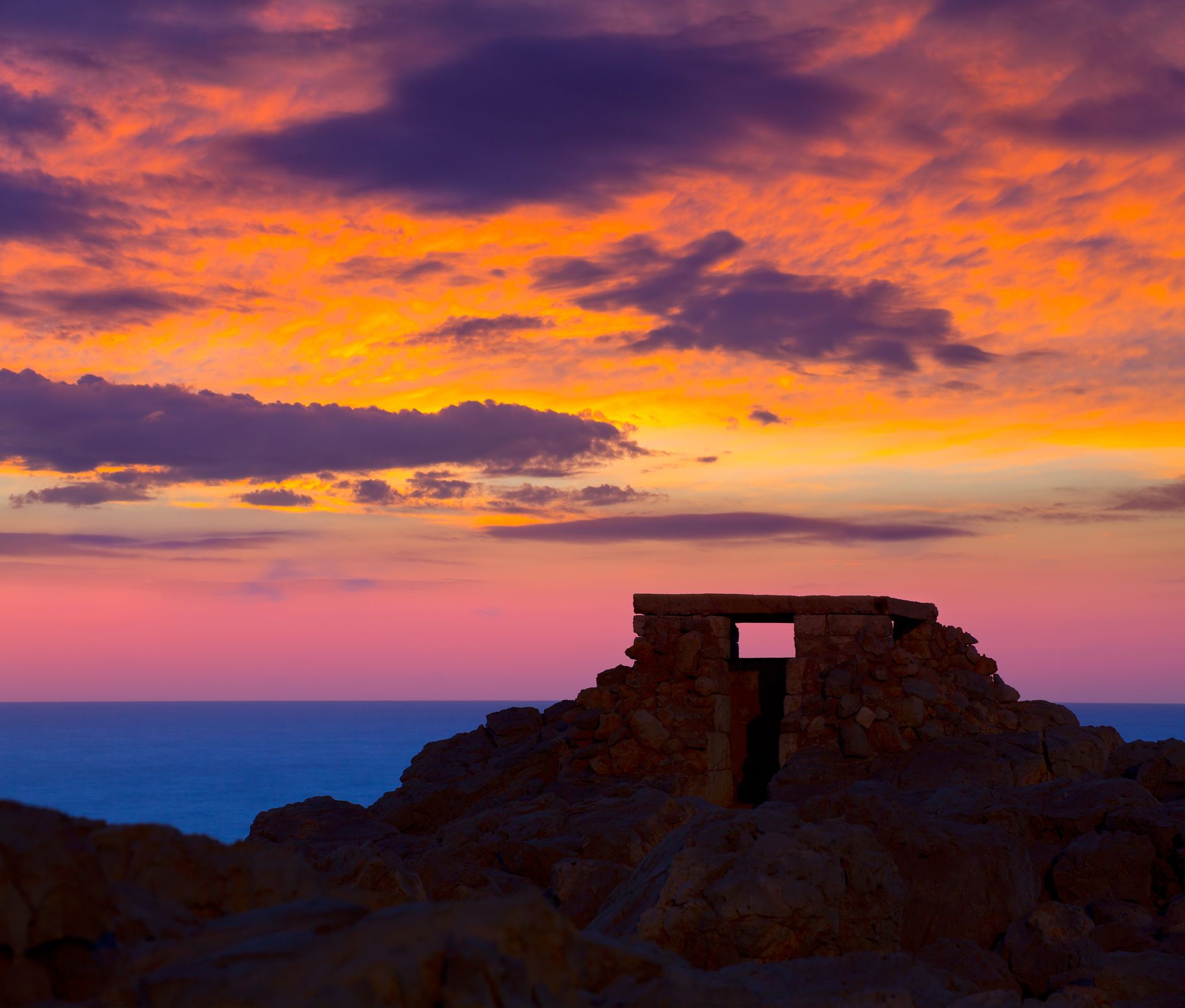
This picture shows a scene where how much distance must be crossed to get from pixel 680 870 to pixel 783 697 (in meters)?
10.3

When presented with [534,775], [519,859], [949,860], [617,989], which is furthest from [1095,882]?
[534,775]

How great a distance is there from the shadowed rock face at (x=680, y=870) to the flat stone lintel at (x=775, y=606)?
0.06 m

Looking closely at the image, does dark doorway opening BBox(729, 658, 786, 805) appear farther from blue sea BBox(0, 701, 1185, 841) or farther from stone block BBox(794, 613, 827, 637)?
blue sea BBox(0, 701, 1185, 841)

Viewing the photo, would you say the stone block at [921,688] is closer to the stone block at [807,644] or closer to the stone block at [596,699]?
the stone block at [807,644]

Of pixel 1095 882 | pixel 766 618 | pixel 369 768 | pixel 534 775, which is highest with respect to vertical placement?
pixel 766 618

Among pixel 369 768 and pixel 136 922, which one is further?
pixel 369 768

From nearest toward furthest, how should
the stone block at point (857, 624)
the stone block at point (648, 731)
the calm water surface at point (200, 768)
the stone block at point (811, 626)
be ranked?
1. the stone block at point (648, 731)
2. the stone block at point (857, 624)
3. the stone block at point (811, 626)
4. the calm water surface at point (200, 768)

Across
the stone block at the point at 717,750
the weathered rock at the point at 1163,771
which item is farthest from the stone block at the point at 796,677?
the weathered rock at the point at 1163,771

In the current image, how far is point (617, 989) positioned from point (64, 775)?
98.2 meters

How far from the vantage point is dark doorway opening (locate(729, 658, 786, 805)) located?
15.4 m

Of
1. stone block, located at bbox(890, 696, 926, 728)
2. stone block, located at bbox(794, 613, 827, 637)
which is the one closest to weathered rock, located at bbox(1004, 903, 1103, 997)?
stone block, located at bbox(890, 696, 926, 728)

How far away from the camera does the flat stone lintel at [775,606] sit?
14.3 metres

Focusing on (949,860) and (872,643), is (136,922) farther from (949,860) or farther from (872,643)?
(872,643)

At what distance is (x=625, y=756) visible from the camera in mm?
13805
